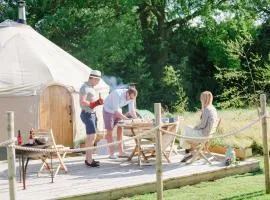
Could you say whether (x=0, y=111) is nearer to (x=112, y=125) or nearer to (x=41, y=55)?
(x=41, y=55)

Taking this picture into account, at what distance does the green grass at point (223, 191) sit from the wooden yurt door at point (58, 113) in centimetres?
460

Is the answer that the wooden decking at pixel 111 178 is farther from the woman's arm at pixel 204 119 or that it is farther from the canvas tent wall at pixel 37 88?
the canvas tent wall at pixel 37 88

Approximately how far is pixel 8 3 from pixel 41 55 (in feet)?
39.7

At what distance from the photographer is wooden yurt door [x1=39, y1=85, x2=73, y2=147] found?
1166 centimetres

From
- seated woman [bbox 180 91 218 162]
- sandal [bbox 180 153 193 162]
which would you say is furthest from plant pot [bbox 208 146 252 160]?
seated woman [bbox 180 91 218 162]

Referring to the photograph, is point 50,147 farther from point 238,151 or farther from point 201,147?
point 238,151

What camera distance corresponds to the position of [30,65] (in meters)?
12.0

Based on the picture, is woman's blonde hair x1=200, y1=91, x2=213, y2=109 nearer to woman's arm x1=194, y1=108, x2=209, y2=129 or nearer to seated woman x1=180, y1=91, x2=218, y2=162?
seated woman x1=180, y1=91, x2=218, y2=162

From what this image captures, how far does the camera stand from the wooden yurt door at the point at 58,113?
38.2 ft

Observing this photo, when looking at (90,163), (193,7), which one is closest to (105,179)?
(90,163)

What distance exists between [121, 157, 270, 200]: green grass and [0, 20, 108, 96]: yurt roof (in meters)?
4.90

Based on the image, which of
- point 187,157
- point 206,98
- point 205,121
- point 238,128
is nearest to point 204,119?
point 205,121

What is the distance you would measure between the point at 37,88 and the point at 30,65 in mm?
745

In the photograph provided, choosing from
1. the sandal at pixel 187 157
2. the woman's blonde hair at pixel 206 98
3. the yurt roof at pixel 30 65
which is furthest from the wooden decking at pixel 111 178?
the yurt roof at pixel 30 65
